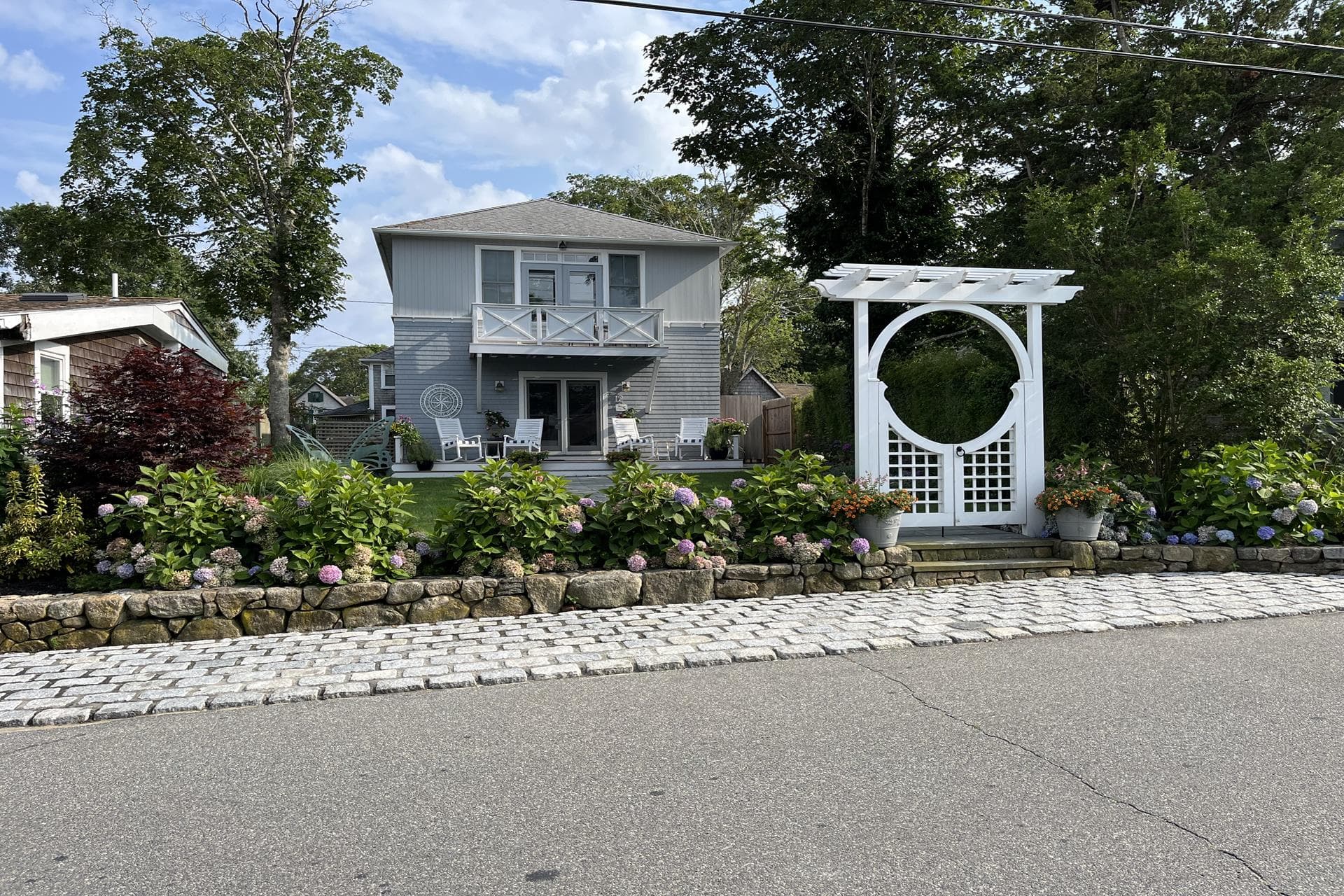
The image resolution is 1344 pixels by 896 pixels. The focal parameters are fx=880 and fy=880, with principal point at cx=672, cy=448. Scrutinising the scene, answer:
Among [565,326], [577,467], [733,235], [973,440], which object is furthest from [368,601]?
[733,235]

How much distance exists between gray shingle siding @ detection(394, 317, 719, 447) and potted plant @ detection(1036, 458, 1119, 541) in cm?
1124

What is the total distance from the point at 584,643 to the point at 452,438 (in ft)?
40.5

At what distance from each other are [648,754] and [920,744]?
1.15 metres

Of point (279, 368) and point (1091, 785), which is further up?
point (279, 368)

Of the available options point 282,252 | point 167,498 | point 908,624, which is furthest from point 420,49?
point 282,252

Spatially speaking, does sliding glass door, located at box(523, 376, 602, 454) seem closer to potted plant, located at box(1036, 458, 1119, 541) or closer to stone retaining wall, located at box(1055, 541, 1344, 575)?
potted plant, located at box(1036, 458, 1119, 541)

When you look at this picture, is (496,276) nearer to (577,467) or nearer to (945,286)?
(577,467)

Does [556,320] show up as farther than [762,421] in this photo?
No

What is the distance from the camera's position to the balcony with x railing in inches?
674

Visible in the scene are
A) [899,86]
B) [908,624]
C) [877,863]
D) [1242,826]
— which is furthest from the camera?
[899,86]

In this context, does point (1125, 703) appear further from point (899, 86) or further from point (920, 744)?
point (899, 86)

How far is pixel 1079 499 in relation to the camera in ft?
25.2

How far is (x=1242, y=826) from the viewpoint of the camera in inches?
114

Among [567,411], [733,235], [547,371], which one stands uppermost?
[733,235]
